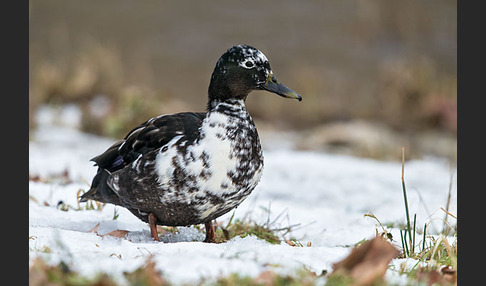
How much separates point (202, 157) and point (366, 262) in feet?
4.36

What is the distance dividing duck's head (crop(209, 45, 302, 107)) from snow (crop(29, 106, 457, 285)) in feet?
2.87

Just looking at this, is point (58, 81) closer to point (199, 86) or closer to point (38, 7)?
point (199, 86)

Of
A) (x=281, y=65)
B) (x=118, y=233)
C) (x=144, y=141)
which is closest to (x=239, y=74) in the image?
(x=144, y=141)

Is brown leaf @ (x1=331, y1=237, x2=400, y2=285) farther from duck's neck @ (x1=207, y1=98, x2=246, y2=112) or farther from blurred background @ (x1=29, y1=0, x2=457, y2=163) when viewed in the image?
blurred background @ (x1=29, y1=0, x2=457, y2=163)

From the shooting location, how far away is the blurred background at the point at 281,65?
31.5 ft

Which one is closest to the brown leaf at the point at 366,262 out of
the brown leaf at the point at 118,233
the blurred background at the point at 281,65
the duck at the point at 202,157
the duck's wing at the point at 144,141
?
the duck at the point at 202,157

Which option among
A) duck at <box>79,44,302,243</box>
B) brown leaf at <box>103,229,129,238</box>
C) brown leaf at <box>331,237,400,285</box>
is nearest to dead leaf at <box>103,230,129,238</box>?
brown leaf at <box>103,229,129,238</box>

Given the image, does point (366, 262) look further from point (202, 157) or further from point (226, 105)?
point (226, 105)

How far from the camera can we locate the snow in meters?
2.82

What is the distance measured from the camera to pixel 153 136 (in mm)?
3943

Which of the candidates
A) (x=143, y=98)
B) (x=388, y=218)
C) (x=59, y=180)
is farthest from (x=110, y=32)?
(x=388, y=218)

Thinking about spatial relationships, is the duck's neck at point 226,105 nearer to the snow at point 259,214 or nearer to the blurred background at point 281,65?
the snow at point 259,214

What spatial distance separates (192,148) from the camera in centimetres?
374

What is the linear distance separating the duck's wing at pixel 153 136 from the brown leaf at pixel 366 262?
4.54 feet
